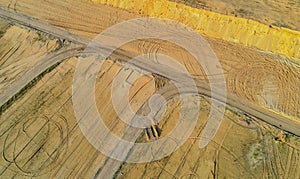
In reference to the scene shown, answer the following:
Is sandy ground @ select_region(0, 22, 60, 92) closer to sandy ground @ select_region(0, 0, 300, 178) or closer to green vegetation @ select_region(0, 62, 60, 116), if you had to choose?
sandy ground @ select_region(0, 0, 300, 178)

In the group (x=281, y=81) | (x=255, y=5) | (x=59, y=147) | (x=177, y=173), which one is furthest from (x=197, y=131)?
(x=255, y=5)

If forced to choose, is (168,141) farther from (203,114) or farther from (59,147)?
(59,147)

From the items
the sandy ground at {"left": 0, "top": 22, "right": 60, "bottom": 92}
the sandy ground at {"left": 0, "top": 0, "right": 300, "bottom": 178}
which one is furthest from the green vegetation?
the sandy ground at {"left": 0, "top": 22, "right": 60, "bottom": 92}

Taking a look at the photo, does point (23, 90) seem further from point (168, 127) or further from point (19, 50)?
point (168, 127)

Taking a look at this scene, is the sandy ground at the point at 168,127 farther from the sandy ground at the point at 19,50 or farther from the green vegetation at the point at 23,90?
the green vegetation at the point at 23,90

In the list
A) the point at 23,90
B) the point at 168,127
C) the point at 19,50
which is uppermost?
the point at 19,50

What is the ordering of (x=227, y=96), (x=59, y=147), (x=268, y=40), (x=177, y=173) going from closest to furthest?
(x=177, y=173) → (x=59, y=147) → (x=227, y=96) → (x=268, y=40)

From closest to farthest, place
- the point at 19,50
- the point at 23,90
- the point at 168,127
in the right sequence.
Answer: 1. the point at 168,127
2. the point at 23,90
3. the point at 19,50

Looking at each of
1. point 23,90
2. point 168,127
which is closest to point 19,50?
point 23,90
